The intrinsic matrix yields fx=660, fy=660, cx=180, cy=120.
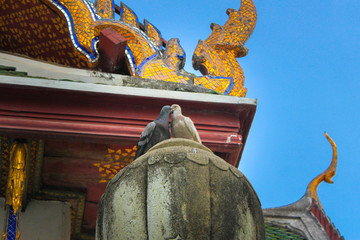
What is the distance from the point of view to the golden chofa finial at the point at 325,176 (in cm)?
592

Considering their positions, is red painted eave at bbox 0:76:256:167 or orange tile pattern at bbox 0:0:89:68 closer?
red painted eave at bbox 0:76:256:167

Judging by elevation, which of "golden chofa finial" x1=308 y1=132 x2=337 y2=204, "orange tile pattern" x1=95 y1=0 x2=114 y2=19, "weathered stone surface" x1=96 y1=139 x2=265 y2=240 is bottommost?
"weathered stone surface" x1=96 y1=139 x2=265 y2=240

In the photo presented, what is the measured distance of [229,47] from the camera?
226 inches

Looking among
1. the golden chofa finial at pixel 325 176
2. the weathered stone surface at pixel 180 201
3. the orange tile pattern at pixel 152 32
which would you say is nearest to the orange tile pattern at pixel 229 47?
the orange tile pattern at pixel 152 32

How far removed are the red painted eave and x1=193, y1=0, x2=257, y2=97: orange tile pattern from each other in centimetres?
84

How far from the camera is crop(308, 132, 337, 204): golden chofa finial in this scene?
592 cm

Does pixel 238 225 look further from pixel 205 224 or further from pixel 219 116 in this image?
pixel 219 116

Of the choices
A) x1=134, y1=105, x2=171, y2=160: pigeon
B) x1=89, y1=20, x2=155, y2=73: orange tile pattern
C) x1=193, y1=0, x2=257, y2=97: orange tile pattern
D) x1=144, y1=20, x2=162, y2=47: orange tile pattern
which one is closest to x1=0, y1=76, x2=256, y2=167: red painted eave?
x1=134, y1=105, x2=171, y2=160: pigeon

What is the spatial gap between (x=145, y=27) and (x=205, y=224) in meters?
3.96

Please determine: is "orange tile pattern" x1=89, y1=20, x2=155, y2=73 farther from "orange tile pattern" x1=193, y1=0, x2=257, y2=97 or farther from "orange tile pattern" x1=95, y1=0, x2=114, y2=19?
"orange tile pattern" x1=193, y1=0, x2=257, y2=97

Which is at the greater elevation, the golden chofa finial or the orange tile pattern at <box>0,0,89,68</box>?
the orange tile pattern at <box>0,0,89,68</box>

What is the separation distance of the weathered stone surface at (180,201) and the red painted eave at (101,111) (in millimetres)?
1300

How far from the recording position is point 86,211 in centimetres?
486

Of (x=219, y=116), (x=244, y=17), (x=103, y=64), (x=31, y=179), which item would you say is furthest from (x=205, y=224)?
(x=244, y=17)
